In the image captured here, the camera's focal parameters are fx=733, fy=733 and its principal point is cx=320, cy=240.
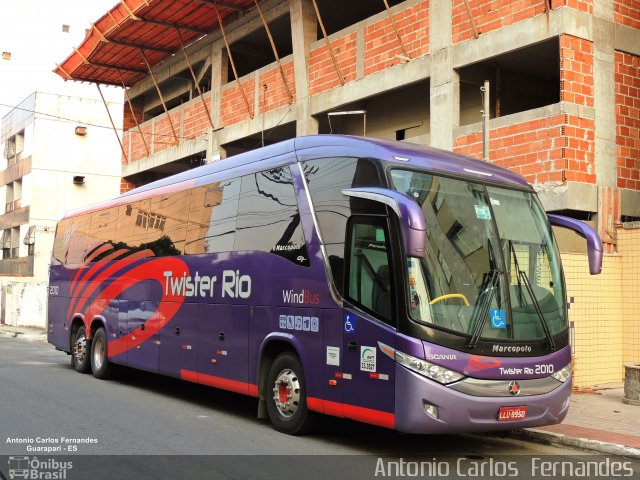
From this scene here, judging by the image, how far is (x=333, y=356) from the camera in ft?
26.9

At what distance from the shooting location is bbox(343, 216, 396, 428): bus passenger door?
7.49 metres

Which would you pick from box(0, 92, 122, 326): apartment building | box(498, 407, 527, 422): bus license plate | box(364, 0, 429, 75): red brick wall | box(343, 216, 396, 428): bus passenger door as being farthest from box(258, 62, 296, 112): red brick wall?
box(0, 92, 122, 326): apartment building

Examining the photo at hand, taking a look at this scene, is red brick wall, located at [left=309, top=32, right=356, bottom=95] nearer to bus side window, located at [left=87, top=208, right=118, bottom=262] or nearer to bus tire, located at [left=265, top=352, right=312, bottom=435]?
bus side window, located at [left=87, top=208, right=118, bottom=262]

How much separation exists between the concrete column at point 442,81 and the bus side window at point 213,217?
6.05 m

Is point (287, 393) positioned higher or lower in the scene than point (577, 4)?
lower

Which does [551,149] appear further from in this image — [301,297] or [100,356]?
[100,356]

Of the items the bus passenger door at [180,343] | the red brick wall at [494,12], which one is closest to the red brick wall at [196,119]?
the red brick wall at [494,12]

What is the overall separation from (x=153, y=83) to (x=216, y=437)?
2170cm

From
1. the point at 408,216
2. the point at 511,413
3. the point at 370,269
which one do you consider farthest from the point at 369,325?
the point at 511,413

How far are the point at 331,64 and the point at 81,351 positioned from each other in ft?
31.0

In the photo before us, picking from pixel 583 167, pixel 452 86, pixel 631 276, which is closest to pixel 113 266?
pixel 452 86

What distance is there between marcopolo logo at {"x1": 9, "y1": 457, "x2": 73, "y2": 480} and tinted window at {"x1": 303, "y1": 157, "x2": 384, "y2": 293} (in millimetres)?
3370

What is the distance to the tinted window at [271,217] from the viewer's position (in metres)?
9.03

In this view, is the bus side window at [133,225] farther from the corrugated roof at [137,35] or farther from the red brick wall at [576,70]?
the corrugated roof at [137,35]
